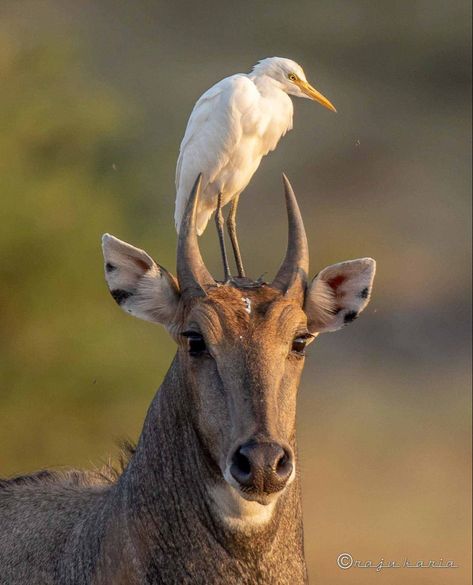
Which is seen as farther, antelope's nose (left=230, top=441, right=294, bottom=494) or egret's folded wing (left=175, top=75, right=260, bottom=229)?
egret's folded wing (left=175, top=75, right=260, bottom=229)

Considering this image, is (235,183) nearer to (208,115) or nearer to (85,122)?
(208,115)

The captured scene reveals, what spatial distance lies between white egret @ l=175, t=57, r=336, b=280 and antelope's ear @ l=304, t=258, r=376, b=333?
18.2 ft

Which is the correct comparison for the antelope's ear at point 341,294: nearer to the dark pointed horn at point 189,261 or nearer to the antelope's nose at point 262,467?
the dark pointed horn at point 189,261

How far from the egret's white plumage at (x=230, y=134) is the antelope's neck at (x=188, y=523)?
5978 millimetres

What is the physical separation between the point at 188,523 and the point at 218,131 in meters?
6.96

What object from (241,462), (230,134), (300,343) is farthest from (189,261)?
(230,134)

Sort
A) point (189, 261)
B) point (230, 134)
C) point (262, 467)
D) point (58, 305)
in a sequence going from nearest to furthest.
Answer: point (262, 467) < point (189, 261) < point (230, 134) < point (58, 305)

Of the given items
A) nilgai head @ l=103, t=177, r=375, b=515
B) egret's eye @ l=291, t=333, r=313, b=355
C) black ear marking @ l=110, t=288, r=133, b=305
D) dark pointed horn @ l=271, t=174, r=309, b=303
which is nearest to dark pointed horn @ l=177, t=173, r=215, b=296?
nilgai head @ l=103, t=177, r=375, b=515

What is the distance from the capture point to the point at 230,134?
13.9 meters

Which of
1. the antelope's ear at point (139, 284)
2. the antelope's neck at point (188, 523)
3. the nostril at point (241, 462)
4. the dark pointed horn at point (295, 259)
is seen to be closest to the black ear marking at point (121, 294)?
the antelope's ear at point (139, 284)

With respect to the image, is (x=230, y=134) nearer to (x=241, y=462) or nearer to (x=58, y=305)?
(x=241, y=462)

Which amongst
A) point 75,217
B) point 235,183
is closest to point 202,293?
point 235,183

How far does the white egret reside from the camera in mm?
13805

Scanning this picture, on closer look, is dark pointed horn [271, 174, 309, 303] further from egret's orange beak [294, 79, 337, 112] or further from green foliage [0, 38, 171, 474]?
green foliage [0, 38, 171, 474]
